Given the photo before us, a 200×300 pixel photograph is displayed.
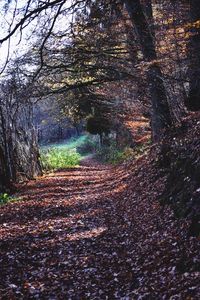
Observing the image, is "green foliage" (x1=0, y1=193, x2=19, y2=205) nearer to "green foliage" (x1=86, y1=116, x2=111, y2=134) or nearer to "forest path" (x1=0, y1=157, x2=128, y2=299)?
"forest path" (x1=0, y1=157, x2=128, y2=299)

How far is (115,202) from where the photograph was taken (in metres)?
12.8

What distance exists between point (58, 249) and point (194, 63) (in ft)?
24.2

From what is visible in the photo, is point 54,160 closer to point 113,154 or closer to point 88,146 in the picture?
point 113,154

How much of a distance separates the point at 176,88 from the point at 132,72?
2.06 meters

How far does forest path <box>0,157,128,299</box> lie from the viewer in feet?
21.3

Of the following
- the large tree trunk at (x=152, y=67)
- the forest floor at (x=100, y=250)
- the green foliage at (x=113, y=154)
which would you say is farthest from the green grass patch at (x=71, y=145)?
the forest floor at (x=100, y=250)

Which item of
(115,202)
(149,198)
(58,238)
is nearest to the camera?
(58,238)

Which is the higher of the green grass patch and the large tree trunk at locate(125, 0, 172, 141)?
the large tree trunk at locate(125, 0, 172, 141)

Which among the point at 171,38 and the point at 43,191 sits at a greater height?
the point at 171,38

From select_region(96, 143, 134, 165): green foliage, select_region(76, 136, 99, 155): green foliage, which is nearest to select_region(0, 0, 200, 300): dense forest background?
select_region(96, 143, 134, 165): green foliage

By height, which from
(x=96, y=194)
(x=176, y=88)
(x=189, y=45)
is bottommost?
(x=96, y=194)

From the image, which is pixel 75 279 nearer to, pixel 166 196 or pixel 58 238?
pixel 58 238

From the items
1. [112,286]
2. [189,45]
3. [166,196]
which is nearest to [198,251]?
[112,286]

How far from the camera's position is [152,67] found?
13.6 metres
